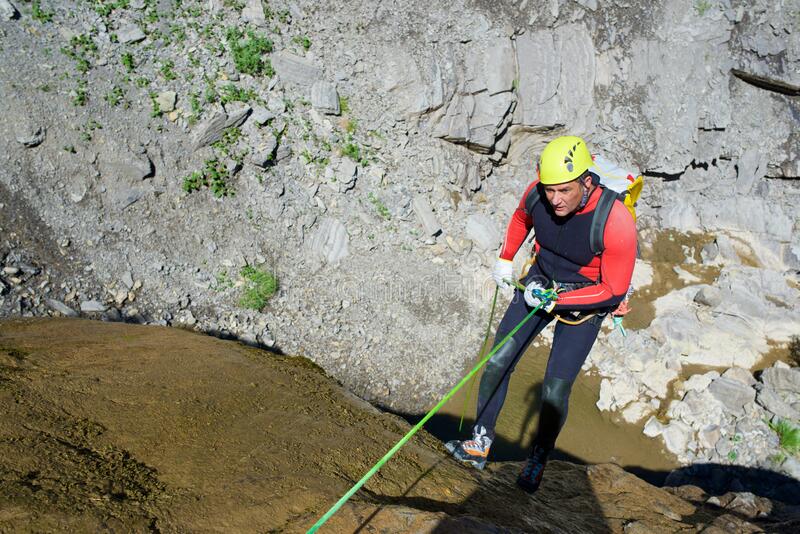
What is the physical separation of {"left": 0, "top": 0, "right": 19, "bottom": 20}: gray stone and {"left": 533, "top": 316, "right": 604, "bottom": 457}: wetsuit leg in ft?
29.4

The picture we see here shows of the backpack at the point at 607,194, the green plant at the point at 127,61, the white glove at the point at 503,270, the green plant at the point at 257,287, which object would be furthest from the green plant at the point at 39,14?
the backpack at the point at 607,194

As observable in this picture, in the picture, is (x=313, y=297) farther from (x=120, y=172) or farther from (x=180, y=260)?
(x=120, y=172)

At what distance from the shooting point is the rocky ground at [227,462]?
2.80 metres

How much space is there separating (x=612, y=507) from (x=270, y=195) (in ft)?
22.0

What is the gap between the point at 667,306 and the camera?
33.4 ft

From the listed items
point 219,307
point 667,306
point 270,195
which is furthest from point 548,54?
point 219,307

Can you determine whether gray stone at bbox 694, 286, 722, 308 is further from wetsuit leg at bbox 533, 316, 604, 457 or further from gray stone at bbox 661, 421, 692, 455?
wetsuit leg at bbox 533, 316, 604, 457

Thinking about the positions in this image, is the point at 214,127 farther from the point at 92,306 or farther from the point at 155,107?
the point at 92,306

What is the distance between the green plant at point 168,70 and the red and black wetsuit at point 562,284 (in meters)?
6.72

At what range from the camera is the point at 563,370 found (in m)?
4.38

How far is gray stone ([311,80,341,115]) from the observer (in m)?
9.70

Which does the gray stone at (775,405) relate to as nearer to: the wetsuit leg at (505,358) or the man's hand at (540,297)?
the wetsuit leg at (505,358)

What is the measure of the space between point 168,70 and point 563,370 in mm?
7852

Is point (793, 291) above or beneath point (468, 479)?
above
